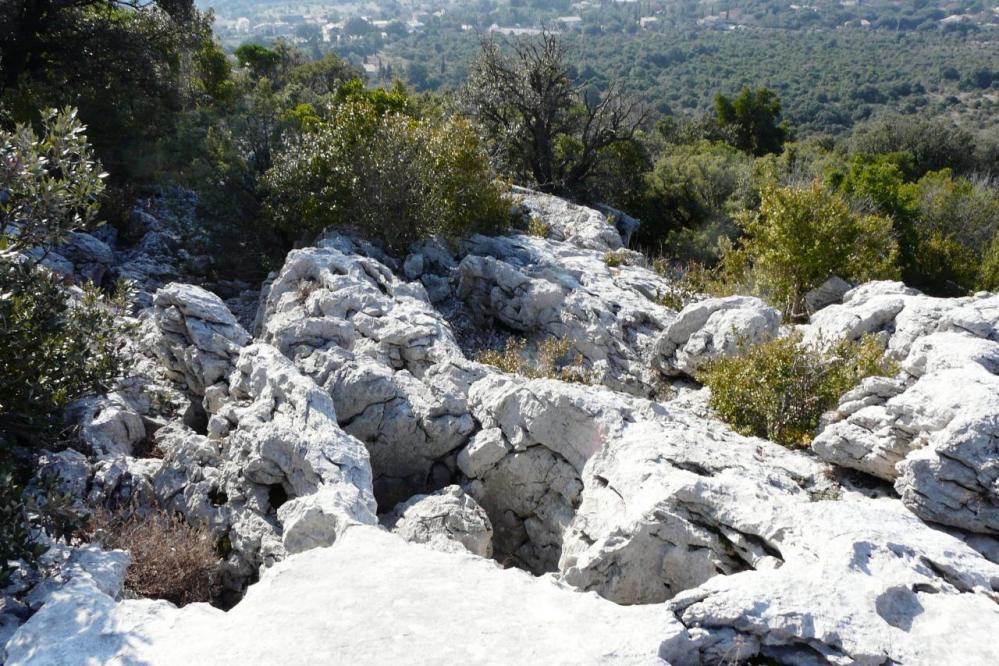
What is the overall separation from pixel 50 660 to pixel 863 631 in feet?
19.3

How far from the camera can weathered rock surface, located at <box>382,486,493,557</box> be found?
25.4 feet

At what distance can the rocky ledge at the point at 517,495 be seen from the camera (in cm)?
536

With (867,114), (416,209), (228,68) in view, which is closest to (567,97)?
(416,209)

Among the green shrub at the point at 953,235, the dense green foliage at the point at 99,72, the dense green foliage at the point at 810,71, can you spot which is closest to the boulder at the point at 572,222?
the dense green foliage at the point at 99,72

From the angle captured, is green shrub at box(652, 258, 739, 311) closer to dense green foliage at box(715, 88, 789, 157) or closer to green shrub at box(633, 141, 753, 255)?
green shrub at box(633, 141, 753, 255)

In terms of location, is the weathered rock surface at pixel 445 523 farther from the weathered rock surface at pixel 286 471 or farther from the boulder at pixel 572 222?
the boulder at pixel 572 222

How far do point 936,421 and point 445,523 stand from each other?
5565mm

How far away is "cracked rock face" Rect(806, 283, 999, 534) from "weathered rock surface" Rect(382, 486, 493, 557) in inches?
171

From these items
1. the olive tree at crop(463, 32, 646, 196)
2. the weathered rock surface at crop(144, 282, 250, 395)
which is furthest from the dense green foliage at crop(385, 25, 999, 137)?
the weathered rock surface at crop(144, 282, 250, 395)

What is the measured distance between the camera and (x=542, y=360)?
1327 centimetres

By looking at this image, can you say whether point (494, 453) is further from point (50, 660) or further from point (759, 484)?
point (50, 660)

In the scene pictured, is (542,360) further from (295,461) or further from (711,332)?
(295,461)

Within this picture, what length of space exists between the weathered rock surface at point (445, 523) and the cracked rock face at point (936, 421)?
4.35 metres

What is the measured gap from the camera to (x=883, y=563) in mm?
5961
